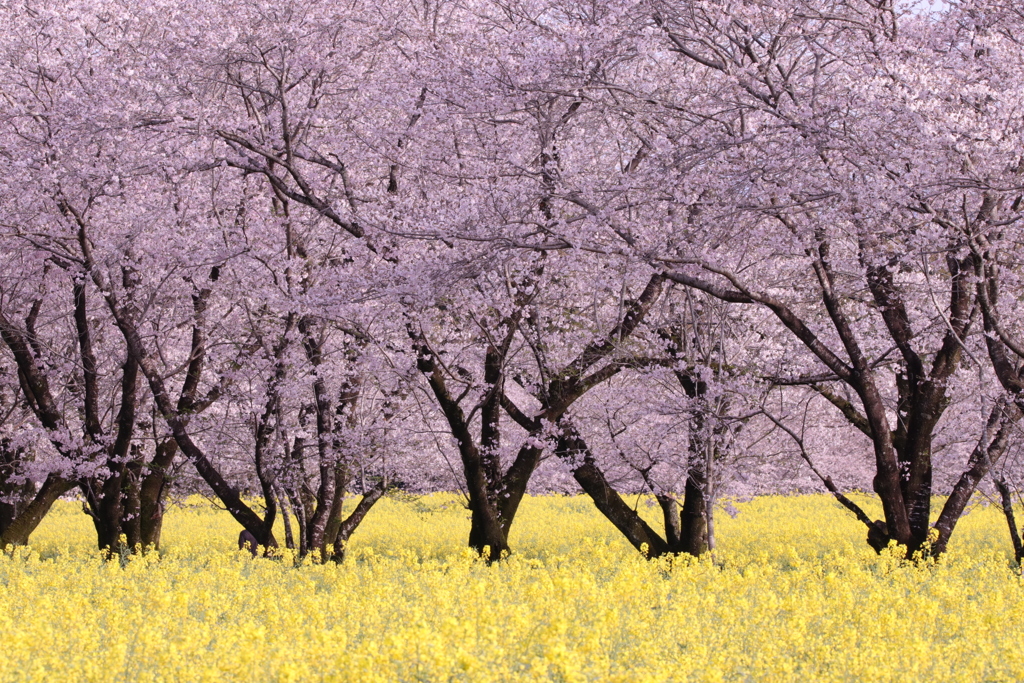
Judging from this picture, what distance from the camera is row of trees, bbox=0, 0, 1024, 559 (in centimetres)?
1270

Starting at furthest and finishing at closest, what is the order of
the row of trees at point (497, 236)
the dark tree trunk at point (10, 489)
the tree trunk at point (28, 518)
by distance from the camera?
the dark tree trunk at point (10, 489)
the tree trunk at point (28, 518)
the row of trees at point (497, 236)

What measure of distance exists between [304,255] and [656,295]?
5659 mm

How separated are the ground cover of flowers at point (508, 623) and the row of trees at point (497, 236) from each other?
8.95ft

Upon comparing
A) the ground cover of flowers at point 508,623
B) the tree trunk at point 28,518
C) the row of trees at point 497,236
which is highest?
the row of trees at point 497,236

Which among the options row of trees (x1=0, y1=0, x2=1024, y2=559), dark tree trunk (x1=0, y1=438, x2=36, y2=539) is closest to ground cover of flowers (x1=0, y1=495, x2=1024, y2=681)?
row of trees (x1=0, y1=0, x2=1024, y2=559)

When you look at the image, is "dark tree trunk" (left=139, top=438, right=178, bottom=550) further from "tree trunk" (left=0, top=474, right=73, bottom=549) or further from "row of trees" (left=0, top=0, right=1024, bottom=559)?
"tree trunk" (left=0, top=474, right=73, bottom=549)

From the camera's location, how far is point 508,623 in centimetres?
942

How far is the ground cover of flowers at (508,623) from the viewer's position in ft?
24.7


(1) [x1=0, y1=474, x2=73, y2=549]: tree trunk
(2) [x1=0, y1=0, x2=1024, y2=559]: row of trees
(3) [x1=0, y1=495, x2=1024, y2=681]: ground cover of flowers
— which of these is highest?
(2) [x1=0, y1=0, x2=1024, y2=559]: row of trees

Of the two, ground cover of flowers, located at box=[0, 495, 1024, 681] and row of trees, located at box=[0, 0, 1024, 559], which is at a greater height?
row of trees, located at box=[0, 0, 1024, 559]

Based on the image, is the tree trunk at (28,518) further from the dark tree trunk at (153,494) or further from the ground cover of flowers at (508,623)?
the ground cover of flowers at (508,623)

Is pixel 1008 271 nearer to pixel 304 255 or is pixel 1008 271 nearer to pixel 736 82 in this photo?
pixel 736 82

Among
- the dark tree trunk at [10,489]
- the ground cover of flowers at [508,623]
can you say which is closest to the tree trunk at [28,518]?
the dark tree trunk at [10,489]

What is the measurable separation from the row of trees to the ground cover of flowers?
107 inches
